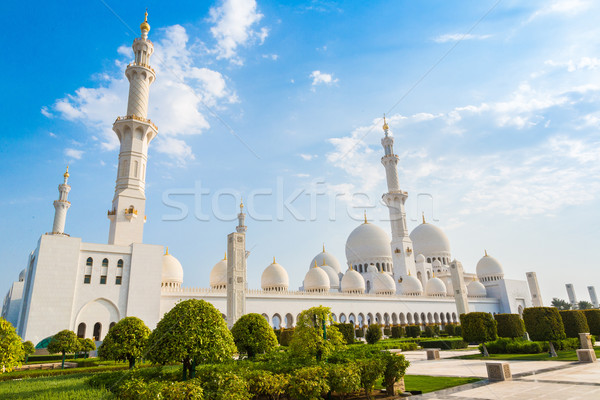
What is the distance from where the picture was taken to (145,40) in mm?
32750

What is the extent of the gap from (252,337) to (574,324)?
1788 centimetres

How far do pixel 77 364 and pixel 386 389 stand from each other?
15.2 m

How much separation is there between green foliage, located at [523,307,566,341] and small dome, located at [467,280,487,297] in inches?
1421

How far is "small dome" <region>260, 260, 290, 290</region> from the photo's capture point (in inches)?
1490

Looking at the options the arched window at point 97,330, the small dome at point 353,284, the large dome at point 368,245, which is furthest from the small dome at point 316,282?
the arched window at point 97,330

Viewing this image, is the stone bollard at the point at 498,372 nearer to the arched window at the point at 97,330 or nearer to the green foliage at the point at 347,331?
the green foliage at the point at 347,331

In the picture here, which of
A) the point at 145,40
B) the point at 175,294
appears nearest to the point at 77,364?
the point at 175,294

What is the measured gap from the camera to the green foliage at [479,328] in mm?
19500

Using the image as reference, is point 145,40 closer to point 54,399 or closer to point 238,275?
point 238,275

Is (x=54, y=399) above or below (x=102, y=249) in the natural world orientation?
below

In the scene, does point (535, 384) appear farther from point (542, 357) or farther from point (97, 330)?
point (97, 330)

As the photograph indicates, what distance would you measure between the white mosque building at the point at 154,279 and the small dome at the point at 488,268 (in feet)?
15.2

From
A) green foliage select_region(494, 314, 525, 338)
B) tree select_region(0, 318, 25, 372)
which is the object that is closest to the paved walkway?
green foliage select_region(494, 314, 525, 338)

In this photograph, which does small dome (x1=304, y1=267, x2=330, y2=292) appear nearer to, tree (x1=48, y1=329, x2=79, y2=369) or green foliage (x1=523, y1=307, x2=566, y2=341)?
green foliage (x1=523, y1=307, x2=566, y2=341)
